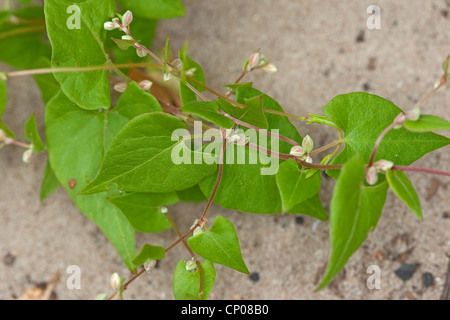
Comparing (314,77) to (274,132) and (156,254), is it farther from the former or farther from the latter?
(156,254)

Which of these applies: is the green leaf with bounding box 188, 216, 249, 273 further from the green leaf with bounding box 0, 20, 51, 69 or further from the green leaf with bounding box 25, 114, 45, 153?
the green leaf with bounding box 0, 20, 51, 69

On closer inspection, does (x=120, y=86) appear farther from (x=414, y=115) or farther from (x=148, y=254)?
(x=414, y=115)

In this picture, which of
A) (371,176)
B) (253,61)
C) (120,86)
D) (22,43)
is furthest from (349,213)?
(22,43)

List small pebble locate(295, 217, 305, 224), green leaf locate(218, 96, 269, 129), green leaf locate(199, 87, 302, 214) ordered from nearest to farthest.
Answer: green leaf locate(218, 96, 269, 129) < green leaf locate(199, 87, 302, 214) < small pebble locate(295, 217, 305, 224)

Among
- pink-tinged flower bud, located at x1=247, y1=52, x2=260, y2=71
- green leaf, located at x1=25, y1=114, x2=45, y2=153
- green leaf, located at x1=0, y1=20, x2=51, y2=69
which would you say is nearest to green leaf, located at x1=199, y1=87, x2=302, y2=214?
pink-tinged flower bud, located at x1=247, y1=52, x2=260, y2=71

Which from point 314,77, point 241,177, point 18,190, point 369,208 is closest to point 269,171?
point 241,177

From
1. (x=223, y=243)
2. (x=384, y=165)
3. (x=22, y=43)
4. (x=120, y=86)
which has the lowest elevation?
(x=223, y=243)
